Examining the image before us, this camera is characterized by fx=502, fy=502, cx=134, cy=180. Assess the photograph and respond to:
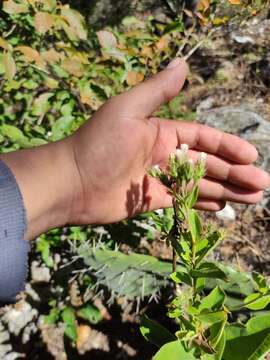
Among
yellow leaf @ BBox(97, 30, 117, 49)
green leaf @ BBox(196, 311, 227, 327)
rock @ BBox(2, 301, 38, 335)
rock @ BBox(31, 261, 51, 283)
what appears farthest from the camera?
rock @ BBox(31, 261, 51, 283)

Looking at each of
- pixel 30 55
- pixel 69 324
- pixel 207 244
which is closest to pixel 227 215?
pixel 69 324

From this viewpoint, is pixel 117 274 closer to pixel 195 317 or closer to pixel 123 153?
pixel 123 153

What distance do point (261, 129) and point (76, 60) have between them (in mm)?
1494

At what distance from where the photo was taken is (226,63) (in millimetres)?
3498

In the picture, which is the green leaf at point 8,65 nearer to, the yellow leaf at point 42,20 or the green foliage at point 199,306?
the yellow leaf at point 42,20

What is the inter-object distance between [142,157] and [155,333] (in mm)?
717

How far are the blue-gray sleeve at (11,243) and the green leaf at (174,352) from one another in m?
0.51

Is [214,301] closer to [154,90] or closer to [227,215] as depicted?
[154,90]

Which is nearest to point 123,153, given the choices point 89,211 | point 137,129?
point 137,129

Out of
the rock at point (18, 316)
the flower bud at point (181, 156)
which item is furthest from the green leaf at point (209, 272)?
the rock at point (18, 316)

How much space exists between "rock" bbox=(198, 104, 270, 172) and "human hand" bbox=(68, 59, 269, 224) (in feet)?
3.16

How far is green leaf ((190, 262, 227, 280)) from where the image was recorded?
0.97 m

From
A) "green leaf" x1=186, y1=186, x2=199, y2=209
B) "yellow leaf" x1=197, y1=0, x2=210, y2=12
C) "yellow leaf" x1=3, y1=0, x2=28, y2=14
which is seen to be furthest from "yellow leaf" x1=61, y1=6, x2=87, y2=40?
"green leaf" x1=186, y1=186, x2=199, y2=209

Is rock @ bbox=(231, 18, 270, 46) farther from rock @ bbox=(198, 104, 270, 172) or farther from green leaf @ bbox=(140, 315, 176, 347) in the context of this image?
green leaf @ bbox=(140, 315, 176, 347)
